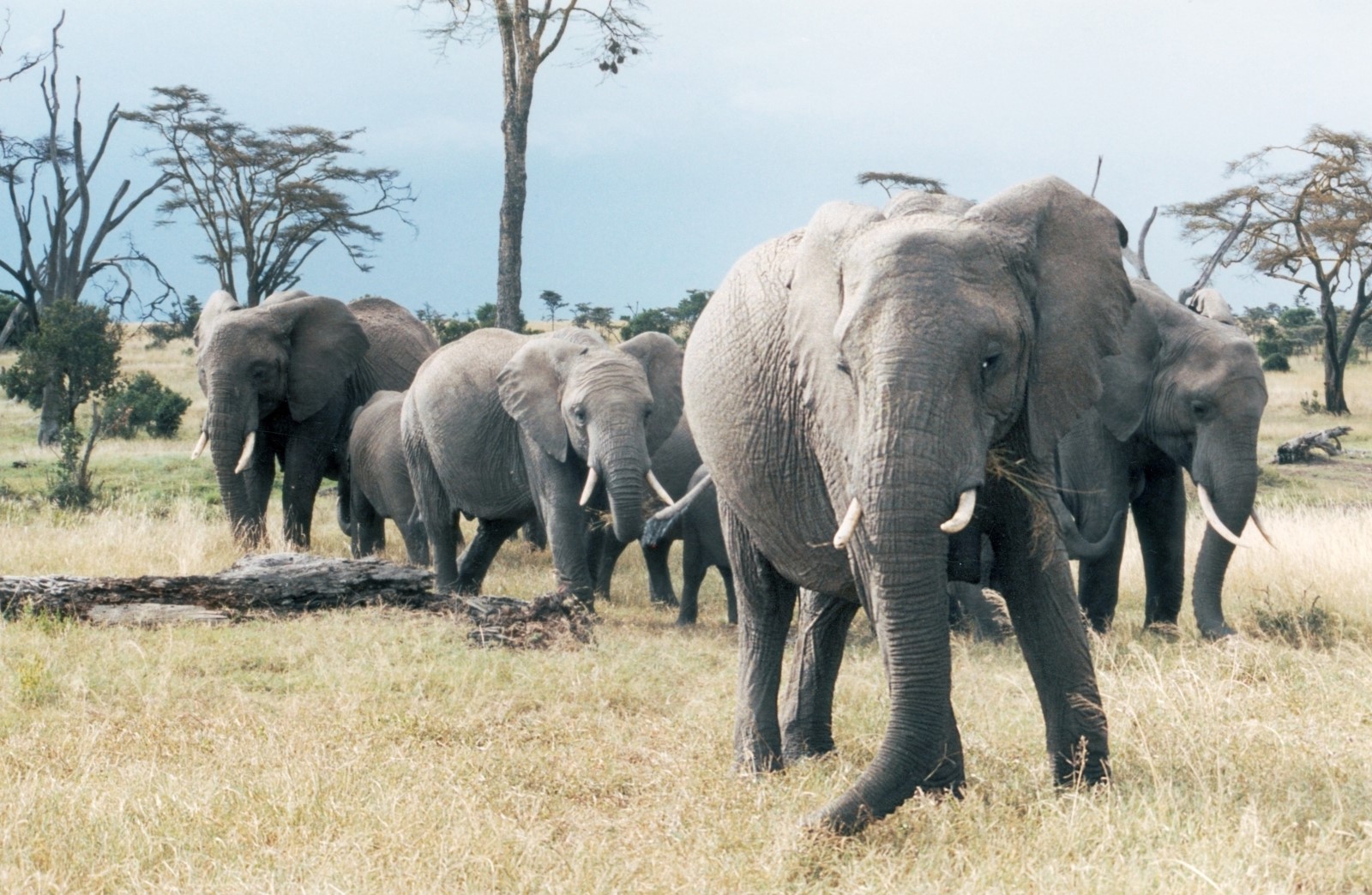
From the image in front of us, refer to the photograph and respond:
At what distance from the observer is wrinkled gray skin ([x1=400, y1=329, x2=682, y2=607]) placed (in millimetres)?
9219

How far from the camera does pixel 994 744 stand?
18.8 ft

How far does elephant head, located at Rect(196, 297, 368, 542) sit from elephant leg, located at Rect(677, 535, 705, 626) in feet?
14.8

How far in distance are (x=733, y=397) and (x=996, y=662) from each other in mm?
3892

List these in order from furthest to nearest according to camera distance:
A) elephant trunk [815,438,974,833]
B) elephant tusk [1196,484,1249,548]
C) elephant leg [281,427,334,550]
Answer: elephant leg [281,427,334,550] → elephant tusk [1196,484,1249,548] → elephant trunk [815,438,974,833]

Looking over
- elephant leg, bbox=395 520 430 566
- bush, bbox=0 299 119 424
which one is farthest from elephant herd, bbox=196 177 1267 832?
bush, bbox=0 299 119 424

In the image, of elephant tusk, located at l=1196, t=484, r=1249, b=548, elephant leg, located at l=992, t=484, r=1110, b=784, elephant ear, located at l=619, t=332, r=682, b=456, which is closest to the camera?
elephant leg, located at l=992, t=484, r=1110, b=784

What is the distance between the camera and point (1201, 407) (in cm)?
884

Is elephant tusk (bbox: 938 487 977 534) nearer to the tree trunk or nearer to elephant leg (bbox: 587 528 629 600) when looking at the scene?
elephant leg (bbox: 587 528 629 600)

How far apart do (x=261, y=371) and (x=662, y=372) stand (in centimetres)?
421

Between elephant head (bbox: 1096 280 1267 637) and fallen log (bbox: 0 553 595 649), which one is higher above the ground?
elephant head (bbox: 1096 280 1267 637)

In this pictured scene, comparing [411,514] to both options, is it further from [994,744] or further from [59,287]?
[59,287]

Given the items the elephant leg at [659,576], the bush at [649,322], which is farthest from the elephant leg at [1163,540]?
the bush at [649,322]

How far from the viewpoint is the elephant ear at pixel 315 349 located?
13352mm

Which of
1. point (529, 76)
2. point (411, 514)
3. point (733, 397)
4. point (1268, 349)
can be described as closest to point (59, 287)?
point (529, 76)
